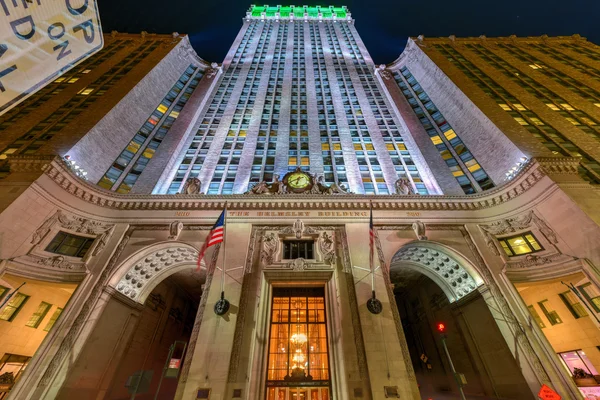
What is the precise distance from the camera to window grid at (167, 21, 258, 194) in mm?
25953

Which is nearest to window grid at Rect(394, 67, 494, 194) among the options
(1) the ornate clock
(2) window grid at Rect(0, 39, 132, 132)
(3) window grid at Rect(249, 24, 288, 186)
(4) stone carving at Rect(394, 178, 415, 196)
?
(4) stone carving at Rect(394, 178, 415, 196)

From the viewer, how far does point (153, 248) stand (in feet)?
60.0

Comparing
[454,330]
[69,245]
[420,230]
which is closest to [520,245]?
[420,230]

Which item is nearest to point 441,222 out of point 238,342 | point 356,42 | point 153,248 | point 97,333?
point 238,342

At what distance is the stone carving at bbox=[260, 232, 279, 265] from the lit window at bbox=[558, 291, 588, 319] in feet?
64.4

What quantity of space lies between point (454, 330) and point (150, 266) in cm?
2357

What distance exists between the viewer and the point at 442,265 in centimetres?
1988

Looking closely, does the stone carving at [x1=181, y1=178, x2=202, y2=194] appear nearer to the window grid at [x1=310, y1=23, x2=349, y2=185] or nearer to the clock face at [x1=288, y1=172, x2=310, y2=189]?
the clock face at [x1=288, y1=172, x2=310, y2=189]

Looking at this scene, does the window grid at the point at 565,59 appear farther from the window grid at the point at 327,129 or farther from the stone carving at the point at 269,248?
the stone carving at the point at 269,248

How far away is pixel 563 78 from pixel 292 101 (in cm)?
3686

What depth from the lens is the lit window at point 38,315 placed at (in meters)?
18.8

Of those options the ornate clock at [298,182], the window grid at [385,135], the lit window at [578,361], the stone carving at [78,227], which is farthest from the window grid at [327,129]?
the lit window at [578,361]

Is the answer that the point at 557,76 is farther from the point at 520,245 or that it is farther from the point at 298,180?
the point at 298,180

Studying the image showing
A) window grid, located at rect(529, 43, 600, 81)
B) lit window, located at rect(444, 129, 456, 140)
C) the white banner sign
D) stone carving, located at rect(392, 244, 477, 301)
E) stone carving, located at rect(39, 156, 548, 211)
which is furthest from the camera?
window grid, located at rect(529, 43, 600, 81)
